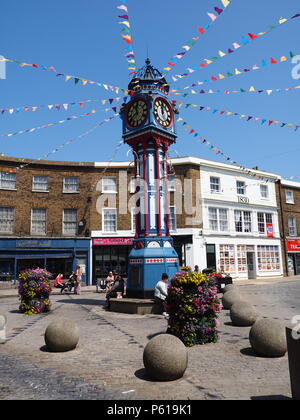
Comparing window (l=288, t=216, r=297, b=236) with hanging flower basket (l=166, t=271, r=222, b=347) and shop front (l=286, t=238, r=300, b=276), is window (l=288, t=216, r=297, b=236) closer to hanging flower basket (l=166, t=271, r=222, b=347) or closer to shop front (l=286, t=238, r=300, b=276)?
shop front (l=286, t=238, r=300, b=276)

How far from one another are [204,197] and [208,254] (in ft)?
16.9

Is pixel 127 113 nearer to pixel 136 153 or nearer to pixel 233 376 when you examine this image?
pixel 136 153

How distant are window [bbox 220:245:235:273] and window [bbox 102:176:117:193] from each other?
441 inches

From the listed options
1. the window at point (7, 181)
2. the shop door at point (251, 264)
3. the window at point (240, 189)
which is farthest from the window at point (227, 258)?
the window at point (7, 181)

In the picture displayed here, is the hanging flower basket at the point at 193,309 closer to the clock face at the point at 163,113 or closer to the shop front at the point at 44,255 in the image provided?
the clock face at the point at 163,113

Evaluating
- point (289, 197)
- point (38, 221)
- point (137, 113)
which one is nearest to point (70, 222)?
point (38, 221)

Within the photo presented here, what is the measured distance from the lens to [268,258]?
32.6m

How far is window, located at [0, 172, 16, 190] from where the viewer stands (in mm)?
26359

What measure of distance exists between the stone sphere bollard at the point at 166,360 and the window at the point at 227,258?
80.2 feet

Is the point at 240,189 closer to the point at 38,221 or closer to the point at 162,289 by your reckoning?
the point at 38,221

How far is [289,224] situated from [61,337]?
3233 centimetres

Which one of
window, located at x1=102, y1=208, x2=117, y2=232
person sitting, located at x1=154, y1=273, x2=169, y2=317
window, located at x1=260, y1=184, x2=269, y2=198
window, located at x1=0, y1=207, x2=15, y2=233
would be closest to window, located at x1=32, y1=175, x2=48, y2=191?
window, located at x1=0, y1=207, x2=15, y2=233

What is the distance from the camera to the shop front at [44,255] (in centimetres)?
2556
